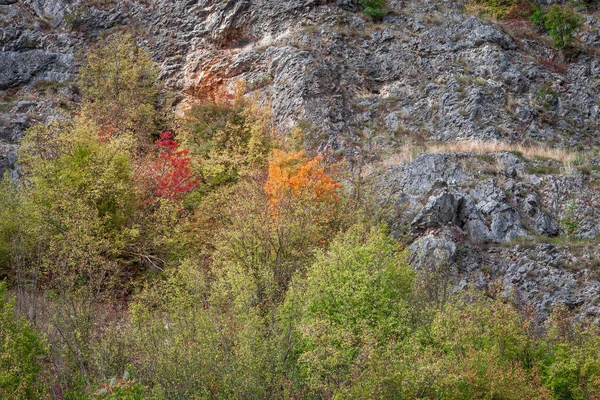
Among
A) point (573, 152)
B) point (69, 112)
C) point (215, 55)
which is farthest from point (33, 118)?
point (573, 152)

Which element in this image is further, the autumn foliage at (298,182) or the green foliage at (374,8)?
the green foliage at (374,8)

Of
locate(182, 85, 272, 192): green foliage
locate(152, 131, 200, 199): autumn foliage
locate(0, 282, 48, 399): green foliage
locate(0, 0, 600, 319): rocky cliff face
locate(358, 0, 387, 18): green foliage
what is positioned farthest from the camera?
locate(358, 0, 387, 18): green foliage

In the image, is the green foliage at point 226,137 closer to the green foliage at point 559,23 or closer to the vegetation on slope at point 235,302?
the vegetation on slope at point 235,302

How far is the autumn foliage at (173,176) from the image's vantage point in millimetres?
29750

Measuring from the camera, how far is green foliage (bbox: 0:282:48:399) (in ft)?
45.9

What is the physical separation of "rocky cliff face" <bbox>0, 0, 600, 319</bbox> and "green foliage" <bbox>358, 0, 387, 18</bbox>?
0.54 meters

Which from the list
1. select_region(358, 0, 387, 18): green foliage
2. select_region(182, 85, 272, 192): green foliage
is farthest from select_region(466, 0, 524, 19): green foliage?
select_region(182, 85, 272, 192): green foliage

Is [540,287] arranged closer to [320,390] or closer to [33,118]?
[320,390]

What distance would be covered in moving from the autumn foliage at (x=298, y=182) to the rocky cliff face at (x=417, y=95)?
3698mm

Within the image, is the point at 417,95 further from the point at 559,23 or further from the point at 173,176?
the point at 173,176

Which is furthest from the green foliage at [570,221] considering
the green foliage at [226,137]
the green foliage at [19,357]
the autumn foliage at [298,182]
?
the green foliage at [19,357]

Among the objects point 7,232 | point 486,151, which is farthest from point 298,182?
point 7,232

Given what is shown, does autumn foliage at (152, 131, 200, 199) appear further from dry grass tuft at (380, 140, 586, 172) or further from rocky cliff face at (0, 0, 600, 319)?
dry grass tuft at (380, 140, 586, 172)

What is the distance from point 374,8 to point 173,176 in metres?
22.8
